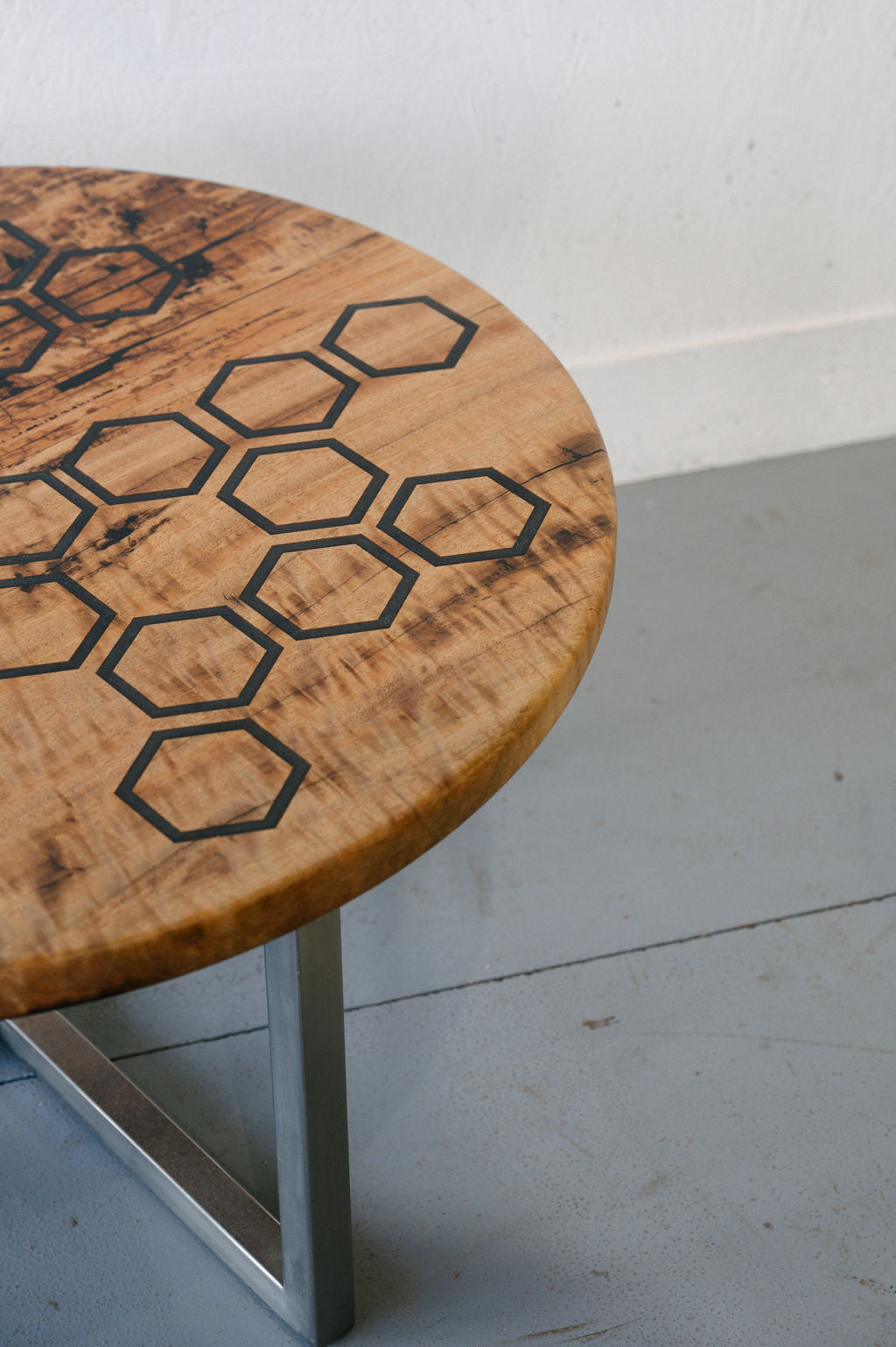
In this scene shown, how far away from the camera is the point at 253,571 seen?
0.71 meters

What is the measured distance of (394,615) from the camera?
68 cm

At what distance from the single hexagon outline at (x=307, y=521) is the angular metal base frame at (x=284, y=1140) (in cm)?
24

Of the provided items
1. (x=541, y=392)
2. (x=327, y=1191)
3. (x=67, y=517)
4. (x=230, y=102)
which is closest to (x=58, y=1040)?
(x=327, y=1191)

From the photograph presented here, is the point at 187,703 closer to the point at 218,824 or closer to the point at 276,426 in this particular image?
the point at 218,824

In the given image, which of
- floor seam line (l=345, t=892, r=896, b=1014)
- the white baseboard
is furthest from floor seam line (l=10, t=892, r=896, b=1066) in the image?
the white baseboard

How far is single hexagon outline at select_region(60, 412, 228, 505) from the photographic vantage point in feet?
2.48

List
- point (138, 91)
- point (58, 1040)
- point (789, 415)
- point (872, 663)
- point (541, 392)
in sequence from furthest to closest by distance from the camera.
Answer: point (789, 415) → point (872, 663) → point (138, 91) → point (58, 1040) → point (541, 392)

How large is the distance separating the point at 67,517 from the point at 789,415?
130 cm

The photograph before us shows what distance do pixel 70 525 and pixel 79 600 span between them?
71mm

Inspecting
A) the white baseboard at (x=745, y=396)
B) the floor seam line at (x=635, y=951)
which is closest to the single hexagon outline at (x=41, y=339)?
the floor seam line at (x=635, y=951)

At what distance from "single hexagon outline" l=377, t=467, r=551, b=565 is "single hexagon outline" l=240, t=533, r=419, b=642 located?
0.7 inches

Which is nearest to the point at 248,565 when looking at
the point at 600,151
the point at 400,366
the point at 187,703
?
the point at 187,703

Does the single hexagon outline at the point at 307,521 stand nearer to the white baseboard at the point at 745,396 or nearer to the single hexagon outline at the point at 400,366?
the single hexagon outline at the point at 400,366

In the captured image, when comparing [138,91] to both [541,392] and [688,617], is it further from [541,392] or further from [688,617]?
[688,617]
